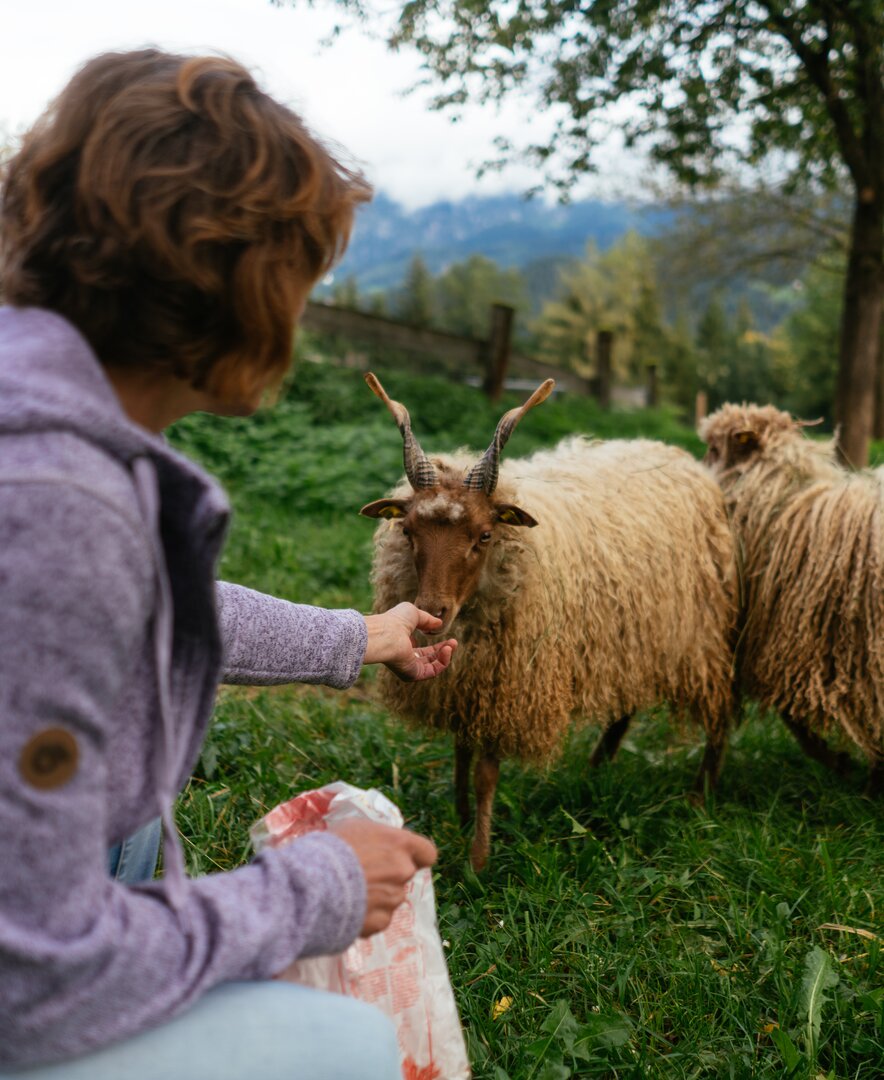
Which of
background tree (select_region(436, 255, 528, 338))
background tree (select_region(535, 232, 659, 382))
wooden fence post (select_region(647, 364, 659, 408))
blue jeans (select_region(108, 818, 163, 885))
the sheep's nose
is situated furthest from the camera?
background tree (select_region(436, 255, 528, 338))

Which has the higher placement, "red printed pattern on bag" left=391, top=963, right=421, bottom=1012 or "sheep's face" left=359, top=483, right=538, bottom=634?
"sheep's face" left=359, top=483, right=538, bottom=634

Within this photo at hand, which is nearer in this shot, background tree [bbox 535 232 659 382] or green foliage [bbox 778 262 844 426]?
green foliage [bbox 778 262 844 426]

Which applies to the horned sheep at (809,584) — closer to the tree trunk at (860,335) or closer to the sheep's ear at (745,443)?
the sheep's ear at (745,443)

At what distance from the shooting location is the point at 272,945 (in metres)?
1.13

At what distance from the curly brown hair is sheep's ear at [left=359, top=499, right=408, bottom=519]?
172cm

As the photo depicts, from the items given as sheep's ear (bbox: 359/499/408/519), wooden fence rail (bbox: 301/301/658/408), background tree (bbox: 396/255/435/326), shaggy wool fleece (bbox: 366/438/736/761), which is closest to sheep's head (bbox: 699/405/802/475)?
shaggy wool fleece (bbox: 366/438/736/761)

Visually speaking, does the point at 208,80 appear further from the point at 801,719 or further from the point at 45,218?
the point at 801,719

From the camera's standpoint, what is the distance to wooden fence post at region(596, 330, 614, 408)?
48.5ft

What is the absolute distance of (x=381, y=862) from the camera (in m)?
1.27

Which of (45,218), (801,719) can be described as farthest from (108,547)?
(801,719)

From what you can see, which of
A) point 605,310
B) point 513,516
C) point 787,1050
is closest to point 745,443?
point 513,516

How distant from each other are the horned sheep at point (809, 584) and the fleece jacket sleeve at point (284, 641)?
2.22 m

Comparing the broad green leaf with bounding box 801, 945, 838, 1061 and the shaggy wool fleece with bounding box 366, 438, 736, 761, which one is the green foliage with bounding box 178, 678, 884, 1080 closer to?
the broad green leaf with bounding box 801, 945, 838, 1061

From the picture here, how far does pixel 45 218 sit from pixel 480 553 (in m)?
1.97
